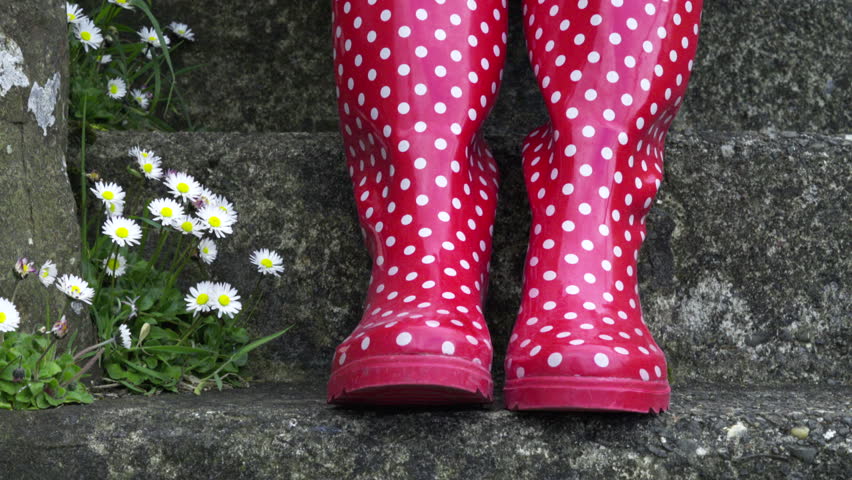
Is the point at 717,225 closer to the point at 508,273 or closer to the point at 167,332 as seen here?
the point at 508,273

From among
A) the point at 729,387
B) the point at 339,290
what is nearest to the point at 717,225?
the point at 729,387

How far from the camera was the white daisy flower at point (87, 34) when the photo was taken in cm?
119

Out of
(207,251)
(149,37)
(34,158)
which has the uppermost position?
(149,37)

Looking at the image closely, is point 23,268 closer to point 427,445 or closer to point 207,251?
point 207,251

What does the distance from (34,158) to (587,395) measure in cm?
58

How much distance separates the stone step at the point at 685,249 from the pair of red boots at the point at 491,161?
0.27ft

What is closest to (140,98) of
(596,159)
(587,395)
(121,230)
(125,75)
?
(125,75)

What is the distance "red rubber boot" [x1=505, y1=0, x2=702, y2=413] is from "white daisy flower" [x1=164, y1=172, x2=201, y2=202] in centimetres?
35

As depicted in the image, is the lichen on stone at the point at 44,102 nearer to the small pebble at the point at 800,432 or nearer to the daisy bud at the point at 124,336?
the daisy bud at the point at 124,336

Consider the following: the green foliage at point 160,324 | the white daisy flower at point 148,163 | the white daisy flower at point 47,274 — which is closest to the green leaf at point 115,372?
the green foliage at point 160,324

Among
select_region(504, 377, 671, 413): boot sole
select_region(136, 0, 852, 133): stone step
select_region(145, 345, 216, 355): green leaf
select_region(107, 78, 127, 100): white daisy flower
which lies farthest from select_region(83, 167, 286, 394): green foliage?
select_region(136, 0, 852, 133): stone step

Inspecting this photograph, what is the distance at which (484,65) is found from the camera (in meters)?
1.00

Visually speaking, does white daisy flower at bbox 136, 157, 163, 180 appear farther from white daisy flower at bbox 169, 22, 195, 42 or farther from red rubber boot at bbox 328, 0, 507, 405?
white daisy flower at bbox 169, 22, 195, 42

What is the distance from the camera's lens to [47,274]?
3.08ft
